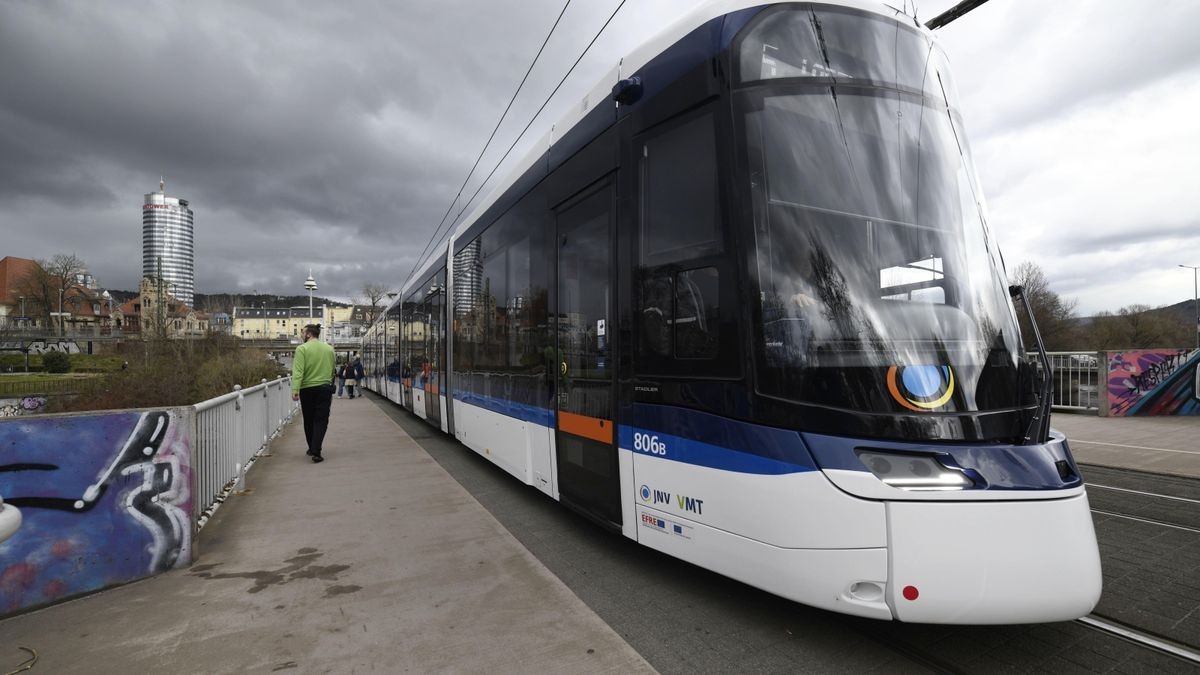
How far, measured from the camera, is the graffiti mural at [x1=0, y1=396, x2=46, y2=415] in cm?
2730

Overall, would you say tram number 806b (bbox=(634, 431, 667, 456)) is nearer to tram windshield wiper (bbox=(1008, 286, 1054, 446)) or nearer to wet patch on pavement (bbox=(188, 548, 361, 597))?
tram windshield wiper (bbox=(1008, 286, 1054, 446))

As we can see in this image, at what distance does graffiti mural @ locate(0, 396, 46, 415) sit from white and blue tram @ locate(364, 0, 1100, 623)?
29.8m

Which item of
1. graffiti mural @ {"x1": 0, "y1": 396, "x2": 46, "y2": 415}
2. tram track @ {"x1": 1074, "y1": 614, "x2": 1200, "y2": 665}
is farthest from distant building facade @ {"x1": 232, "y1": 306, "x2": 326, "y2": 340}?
tram track @ {"x1": 1074, "y1": 614, "x2": 1200, "y2": 665}

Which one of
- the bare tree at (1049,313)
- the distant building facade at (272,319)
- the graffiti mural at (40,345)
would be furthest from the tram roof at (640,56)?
the distant building facade at (272,319)

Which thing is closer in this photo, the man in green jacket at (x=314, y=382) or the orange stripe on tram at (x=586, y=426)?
the orange stripe on tram at (x=586, y=426)

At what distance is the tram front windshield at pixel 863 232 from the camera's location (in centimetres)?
319

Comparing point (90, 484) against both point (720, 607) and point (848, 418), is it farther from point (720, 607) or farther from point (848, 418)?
point (848, 418)

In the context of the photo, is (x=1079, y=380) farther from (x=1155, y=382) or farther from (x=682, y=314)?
(x=682, y=314)

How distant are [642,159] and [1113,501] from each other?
640cm

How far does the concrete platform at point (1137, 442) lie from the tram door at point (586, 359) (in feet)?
26.6

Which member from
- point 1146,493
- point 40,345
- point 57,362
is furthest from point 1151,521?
point 40,345

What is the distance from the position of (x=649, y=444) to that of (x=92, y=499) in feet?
12.1

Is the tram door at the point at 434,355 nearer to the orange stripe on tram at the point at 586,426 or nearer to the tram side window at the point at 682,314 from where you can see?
the orange stripe on tram at the point at 586,426

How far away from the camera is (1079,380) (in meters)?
15.1
